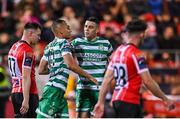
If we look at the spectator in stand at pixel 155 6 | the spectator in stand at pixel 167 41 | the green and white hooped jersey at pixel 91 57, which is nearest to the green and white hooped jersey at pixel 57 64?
the green and white hooped jersey at pixel 91 57

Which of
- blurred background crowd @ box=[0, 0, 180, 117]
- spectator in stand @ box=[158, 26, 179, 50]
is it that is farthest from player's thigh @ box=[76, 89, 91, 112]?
spectator in stand @ box=[158, 26, 179, 50]

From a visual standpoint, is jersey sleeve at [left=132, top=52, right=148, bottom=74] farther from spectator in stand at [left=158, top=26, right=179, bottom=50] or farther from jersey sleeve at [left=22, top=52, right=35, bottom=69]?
spectator in stand at [left=158, top=26, right=179, bottom=50]

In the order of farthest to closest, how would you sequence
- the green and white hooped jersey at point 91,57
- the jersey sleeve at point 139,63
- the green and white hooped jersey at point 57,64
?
the green and white hooped jersey at point 91,57 < the green and white hooped jersey at point 57,64 < the jersey sleeve at point 139,63

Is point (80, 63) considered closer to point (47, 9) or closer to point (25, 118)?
point (25, 118)

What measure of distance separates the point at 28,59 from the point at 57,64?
494 millimetres

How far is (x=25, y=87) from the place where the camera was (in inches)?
458

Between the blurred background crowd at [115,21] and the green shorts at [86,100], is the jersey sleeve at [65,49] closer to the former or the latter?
the green shorts at [86,100]

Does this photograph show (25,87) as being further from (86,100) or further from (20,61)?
(86,100)

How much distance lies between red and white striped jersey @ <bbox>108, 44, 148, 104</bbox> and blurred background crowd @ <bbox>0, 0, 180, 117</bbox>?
8566 millimetres

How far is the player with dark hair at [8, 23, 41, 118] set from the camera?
11.8 meters

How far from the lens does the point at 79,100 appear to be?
13289mm

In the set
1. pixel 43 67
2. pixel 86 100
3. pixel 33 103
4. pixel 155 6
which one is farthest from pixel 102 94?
pixel 155 6

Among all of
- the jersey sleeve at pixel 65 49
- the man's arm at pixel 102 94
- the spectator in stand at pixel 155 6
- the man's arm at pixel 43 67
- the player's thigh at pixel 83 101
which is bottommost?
the player's thigh at pixel 83 101

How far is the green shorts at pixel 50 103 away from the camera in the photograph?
11906 mm
